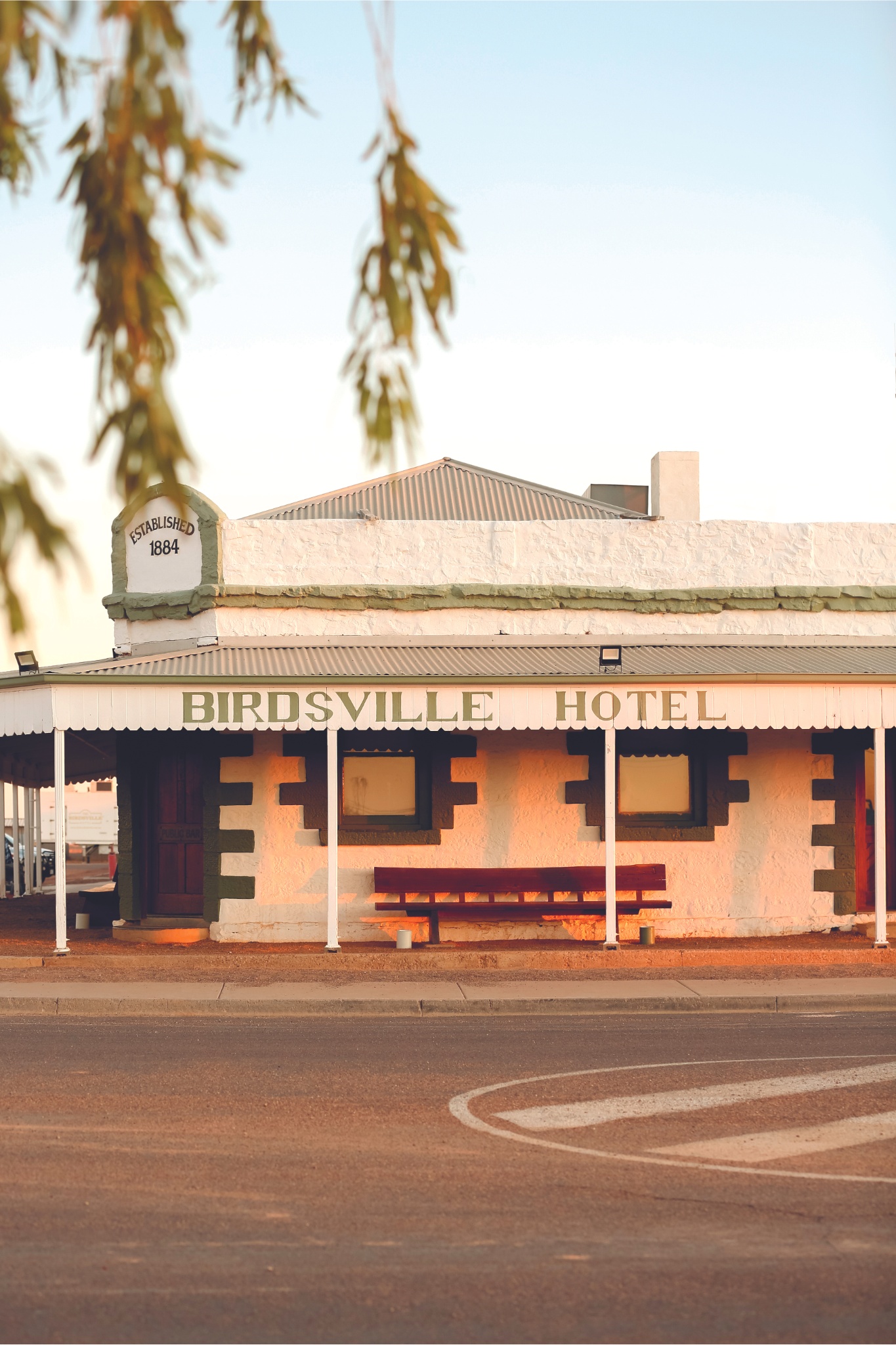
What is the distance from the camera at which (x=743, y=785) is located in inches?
698

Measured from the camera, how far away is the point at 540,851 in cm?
1756

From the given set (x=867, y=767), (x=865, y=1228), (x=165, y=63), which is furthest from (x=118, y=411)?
(x=867, y=767)

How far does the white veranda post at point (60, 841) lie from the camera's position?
611 inches

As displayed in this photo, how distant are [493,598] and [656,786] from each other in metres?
3.13

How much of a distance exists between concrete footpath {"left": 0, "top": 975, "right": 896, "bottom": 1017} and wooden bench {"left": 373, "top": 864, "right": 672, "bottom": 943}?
257 centimetres

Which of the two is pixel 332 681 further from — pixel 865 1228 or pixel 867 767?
pixel 865 1228

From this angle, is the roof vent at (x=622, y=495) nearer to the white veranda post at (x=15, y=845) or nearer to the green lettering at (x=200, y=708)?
the green lettering at (x=200, y=708)

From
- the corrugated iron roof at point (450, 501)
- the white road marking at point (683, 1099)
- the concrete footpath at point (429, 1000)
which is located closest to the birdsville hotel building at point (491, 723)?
the corrugated iron roof at point (450, 501)

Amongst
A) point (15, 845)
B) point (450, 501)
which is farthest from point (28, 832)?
point (450, 501)

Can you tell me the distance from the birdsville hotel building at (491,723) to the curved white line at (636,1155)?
218 inches

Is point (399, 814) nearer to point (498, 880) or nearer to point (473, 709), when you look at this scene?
point (498, 880)

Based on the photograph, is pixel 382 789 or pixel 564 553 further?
pixel 564 553

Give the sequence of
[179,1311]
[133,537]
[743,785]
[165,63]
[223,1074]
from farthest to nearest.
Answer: [133,537] < [743,785] < [223,1074] < [179,1311] < [165,63]

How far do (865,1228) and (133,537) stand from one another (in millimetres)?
14439
